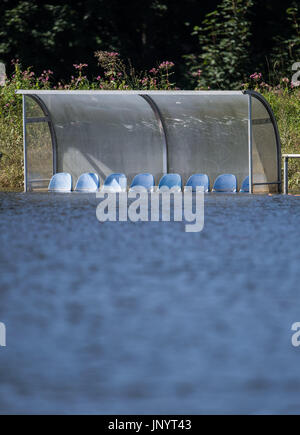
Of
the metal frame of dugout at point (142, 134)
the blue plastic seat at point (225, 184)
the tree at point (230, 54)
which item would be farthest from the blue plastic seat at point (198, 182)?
the tree at point (230, 54)

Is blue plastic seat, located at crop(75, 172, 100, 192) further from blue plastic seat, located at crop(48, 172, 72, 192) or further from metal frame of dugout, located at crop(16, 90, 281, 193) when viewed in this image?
metal frame of dugout, located at crop(16, 90, 281, 193)

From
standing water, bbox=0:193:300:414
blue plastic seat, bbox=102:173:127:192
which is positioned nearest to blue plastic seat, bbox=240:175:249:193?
blue plastic seat, bbox=102:173:127:192

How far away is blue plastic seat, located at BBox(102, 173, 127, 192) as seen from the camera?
76.0 ft

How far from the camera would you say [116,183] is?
2328 centimetres

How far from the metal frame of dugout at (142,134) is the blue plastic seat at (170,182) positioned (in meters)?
1.60

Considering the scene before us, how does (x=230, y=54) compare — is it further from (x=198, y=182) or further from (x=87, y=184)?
(x=87, y=184)

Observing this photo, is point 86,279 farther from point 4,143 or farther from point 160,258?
point 4,143

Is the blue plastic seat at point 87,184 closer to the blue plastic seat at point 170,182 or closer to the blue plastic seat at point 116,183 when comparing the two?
the blue plastic seat at point 116,183

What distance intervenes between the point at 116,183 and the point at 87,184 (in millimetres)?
759

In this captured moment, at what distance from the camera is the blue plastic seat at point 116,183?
2317 cm

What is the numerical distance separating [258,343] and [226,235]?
6.65 metres

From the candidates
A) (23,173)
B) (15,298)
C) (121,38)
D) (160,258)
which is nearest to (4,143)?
(23,173)

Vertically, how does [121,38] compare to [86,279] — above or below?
above
